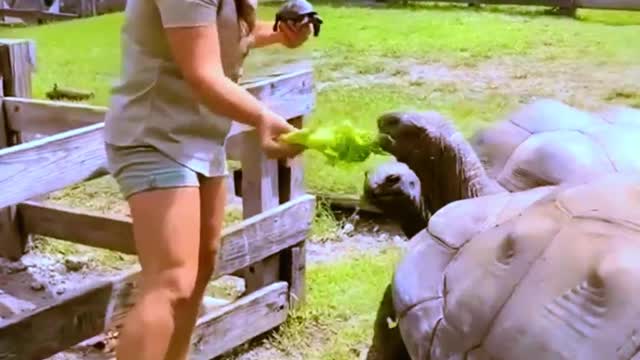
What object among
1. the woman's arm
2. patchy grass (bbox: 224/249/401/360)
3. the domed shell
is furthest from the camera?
patchy grass (bbox: 224/249/401/360)

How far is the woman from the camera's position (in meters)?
2.07

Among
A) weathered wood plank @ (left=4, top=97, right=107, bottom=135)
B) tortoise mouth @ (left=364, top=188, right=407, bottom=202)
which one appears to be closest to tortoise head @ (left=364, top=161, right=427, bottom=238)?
tortoise mouth @ (left=364, top=188, right=407, bottom=202)

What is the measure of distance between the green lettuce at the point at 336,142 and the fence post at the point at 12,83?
2.05m

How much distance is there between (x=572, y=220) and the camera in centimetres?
228

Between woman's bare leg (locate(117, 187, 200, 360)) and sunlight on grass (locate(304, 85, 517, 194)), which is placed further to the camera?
sunlight on grass (locate(304, 85, 517, 194))

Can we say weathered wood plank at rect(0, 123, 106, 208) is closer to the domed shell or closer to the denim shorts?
the denim shorts

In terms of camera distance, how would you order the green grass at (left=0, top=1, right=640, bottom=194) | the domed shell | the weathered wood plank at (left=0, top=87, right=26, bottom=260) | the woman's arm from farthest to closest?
the green grass at (left=0, top=1, right=640, bottom=194), the weathered wood plank at (left=0, top=87, right=26, bottom=260), the domed shell, the woman's arm

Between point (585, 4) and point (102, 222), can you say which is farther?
point (585, 4)

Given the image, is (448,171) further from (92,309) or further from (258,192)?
(92,309)

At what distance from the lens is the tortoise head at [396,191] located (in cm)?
296

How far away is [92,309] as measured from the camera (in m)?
2.70

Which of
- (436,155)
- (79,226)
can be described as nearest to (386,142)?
(436,155)

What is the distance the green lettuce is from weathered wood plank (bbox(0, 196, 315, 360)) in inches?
34.1

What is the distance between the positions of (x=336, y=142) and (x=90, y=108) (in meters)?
1.62
